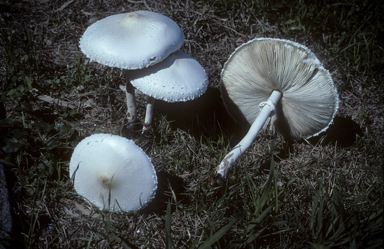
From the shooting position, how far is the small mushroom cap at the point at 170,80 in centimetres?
263

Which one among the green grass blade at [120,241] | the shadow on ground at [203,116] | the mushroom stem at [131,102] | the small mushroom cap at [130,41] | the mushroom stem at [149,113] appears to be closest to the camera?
the green grass blade at [120,241]

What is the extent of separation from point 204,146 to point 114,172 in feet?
4.31

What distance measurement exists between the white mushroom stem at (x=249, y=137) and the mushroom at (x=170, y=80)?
0.80 metres

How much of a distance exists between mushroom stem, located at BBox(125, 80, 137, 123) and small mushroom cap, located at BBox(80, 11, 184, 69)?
1.76 ft

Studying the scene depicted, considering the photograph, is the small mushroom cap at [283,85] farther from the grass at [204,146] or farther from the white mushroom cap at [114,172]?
the white mushroom cap at [114,172]

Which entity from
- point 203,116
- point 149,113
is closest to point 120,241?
point 149,113

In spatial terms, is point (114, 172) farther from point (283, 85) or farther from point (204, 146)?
point (283, 85)

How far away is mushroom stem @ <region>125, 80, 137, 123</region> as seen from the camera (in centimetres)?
314

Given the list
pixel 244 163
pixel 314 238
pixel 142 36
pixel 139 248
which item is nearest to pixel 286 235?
pixel 314 238

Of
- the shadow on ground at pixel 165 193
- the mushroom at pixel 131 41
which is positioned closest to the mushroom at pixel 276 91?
the shadow on ground at pixel 165 193

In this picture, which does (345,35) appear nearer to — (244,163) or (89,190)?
(244,163)

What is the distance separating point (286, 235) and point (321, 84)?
156cm

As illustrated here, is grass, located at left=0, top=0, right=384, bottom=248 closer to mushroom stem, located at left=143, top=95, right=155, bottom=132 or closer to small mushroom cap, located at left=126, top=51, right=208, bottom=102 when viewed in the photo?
mushroom stem, located at left=143, top=95, right=155, bottom=132

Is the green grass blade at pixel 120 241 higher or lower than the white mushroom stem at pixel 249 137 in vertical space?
lower
